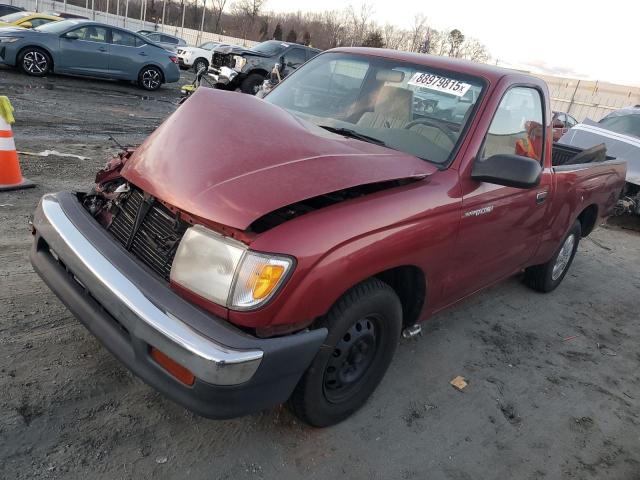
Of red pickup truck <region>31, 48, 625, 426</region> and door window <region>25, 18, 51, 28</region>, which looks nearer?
red pickup truck <region>31, 48, 625, 426</region>

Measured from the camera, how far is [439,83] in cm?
334

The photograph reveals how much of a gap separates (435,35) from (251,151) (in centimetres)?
5685

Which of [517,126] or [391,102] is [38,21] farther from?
[517,126]

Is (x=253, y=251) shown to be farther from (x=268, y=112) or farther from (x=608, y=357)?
(x=608, y=357)

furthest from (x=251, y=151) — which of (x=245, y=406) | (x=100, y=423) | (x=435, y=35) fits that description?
(x=435, y=35)

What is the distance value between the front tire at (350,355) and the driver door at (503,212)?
2.02 ft

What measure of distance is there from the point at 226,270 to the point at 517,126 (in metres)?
2.47

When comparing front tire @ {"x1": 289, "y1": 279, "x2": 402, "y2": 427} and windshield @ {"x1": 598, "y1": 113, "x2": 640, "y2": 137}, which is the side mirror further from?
windshield @ {"x1": 598, "y1": 113, "x2": 640, "y2": 137}

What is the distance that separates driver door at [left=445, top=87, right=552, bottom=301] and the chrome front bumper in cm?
163

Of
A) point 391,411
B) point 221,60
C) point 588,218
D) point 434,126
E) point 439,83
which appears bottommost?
point 391,411

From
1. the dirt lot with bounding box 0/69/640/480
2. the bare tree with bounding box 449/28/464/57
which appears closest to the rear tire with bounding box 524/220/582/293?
the dirt lot with bounding box 0/69/640/480

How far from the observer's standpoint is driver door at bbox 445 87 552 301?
3.06 meters

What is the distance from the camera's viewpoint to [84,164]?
6.37 m

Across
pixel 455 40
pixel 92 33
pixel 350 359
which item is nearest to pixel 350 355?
pixel 350 359
